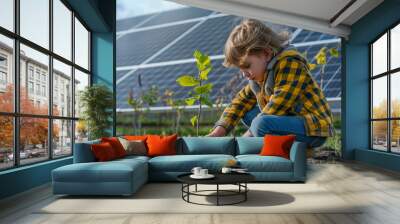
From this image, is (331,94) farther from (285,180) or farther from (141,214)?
(141,214)

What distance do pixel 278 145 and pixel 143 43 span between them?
873 centimetres

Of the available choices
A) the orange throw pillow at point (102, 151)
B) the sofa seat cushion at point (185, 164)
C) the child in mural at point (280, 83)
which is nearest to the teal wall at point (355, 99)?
the child in mural at point (280, 83)

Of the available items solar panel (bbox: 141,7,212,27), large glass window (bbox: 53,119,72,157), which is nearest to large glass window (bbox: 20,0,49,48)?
large glass window (bbox: 53,119,72,157)

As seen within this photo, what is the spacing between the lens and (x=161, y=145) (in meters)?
5.31

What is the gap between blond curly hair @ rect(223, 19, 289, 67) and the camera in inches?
174

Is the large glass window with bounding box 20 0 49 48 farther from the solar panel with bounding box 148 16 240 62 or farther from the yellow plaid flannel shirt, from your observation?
the solar panel with bounding box 148 16 240 62

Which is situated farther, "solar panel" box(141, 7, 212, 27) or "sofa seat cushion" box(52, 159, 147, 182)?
"solar panel" box(141, 7, 212, 27)

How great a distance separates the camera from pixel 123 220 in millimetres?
2965

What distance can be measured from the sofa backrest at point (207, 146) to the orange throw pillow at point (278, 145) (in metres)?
0.57

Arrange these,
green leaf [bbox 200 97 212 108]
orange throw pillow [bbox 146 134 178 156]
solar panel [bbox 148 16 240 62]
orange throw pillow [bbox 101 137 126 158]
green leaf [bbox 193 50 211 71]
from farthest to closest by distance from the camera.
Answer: solar panel [bbox 148 16 240 62] → green leaf [bbox 200 97 212 108] → green leaf [bbox 193 50 211 71] → orange throw pillow [bbox 146 134 178 156] → orange throw pillow [bbox 101 137 126 158]

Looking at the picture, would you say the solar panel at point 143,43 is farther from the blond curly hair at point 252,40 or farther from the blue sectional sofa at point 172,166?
the blond curly hair at point 252,40

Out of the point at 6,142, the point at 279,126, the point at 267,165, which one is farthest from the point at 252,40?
the point at 6,142

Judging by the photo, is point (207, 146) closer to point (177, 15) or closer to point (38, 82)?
point (38, 82)

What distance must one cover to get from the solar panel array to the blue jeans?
6.86ft
